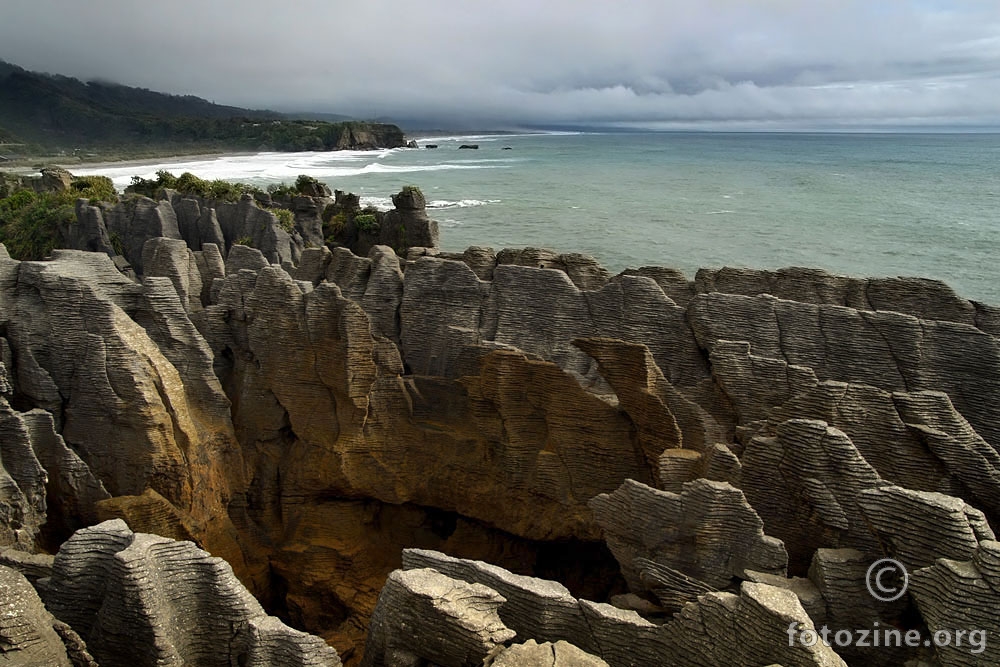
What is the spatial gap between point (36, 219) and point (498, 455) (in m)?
32.9

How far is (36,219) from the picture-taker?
35219 millimetres

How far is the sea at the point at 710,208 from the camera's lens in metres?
51.3

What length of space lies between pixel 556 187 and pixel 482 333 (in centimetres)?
9246

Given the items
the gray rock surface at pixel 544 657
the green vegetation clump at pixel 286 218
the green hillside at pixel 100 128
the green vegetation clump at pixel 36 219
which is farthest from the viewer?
the green hillside at pixel 100 128

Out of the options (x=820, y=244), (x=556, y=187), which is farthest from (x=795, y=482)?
(x=556, y=187)

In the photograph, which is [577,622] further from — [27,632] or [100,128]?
[100,128]

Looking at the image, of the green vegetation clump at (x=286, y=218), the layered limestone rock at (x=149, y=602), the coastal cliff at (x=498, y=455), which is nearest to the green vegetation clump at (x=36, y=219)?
the green vegetation clump at (x=286, y=218)

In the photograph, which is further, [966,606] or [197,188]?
[197,188]

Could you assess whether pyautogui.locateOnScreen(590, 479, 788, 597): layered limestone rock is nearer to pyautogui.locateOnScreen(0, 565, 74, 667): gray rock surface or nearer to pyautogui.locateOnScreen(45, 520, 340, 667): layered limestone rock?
pyautogui.locateOnScreen(45, 520, 340, 667): layered limestone rock

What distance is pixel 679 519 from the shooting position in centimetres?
865

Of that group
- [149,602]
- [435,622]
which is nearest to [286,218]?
[149,602]

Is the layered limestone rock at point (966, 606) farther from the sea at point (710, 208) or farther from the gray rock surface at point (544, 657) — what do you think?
the sea at point (710, 208)

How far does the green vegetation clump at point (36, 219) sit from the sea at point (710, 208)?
22.3 meters

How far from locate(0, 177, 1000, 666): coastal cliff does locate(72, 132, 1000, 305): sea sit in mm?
29010
